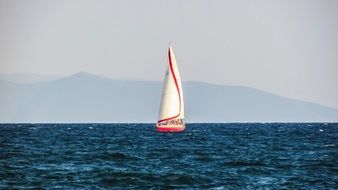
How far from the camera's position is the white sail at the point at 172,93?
347 feet

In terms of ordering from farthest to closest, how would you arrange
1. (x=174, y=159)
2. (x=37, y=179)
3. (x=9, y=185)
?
(x=174, y=159), (x=37, y=179), (x=9, y=185)

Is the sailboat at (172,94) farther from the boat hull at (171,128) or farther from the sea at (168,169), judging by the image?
the sea at (168,169)

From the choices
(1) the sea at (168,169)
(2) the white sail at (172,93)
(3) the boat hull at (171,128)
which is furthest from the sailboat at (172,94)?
(1) the sea at (168,169)

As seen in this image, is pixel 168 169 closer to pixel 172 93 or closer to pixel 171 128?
pixel 172 93

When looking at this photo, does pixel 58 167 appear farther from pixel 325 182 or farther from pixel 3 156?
pixel 325 182

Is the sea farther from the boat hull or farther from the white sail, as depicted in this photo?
the boat hull

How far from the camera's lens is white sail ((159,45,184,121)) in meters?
106

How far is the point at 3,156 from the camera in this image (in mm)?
58625

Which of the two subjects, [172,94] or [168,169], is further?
[172,94]

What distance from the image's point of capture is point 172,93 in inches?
4168

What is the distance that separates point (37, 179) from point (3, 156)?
18.0 metres

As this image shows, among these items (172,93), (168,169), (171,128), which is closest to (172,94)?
(172,93)

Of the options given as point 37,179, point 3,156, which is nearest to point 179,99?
point 3,156

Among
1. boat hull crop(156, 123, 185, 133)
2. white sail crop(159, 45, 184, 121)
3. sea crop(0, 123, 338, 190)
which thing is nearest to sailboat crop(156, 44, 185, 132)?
white sail crop(159, 45, 184, 121)
